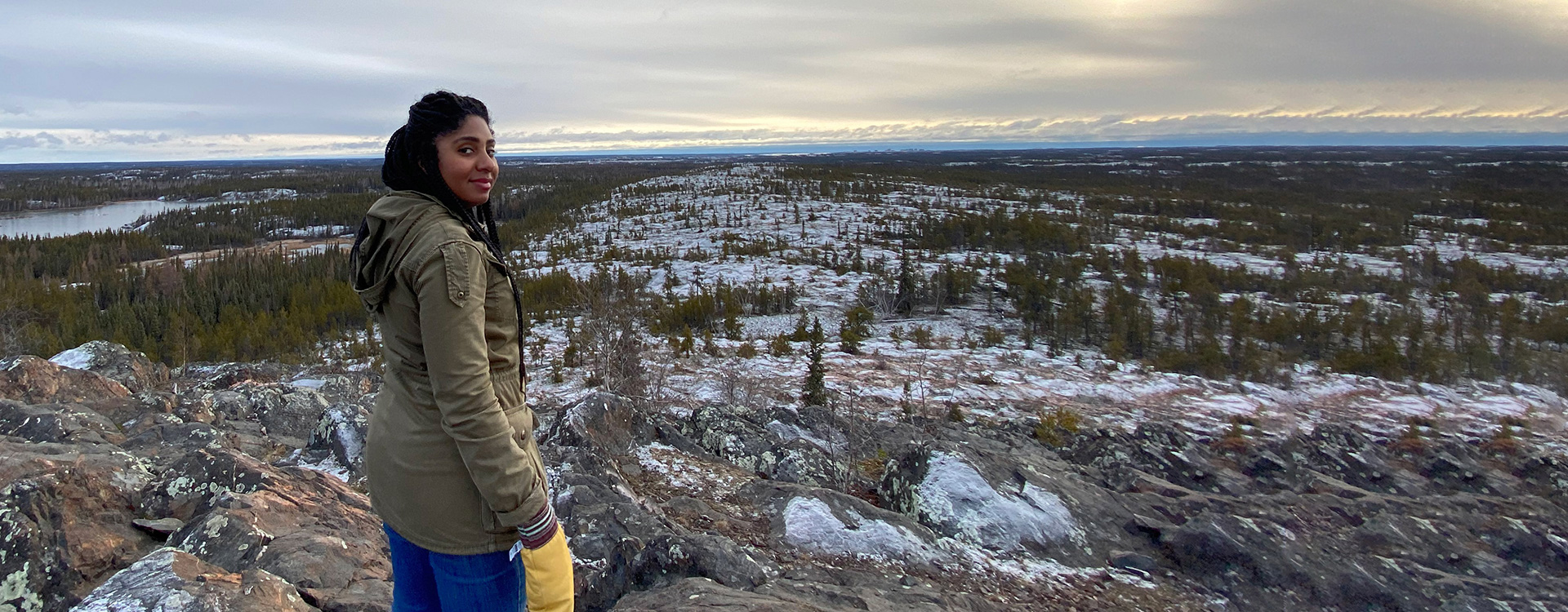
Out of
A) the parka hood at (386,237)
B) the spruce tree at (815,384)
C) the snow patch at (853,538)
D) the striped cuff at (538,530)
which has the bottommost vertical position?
the spruce tree at (815,384)

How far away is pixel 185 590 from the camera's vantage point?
2168 millimetres

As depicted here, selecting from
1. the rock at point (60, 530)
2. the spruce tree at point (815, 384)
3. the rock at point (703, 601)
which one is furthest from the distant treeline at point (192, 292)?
the rock at point (703, 601)

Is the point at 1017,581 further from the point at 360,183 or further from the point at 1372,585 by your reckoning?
the point at 360,183

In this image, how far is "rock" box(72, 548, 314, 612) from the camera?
210 centimetres

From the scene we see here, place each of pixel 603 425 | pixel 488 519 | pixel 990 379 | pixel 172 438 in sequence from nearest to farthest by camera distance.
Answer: pixel 488 519, pixel 172 438, pixel 603 425, pixel 990 379

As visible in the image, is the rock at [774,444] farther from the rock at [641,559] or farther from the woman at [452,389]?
the woman at [452,389]

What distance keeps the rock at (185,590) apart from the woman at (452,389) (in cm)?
100

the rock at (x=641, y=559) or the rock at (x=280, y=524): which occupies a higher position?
the rock at (x=280, y=524)

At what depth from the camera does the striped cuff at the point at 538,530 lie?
1510 millimetres

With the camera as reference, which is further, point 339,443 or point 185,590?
point 339,443

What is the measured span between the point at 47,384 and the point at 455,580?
5.95 meters

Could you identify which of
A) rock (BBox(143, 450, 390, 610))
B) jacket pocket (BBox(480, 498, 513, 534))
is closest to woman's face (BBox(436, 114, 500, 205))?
jacket pocket (BBox(480, 498, 513, 534))

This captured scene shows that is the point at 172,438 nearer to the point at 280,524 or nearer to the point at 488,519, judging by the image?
the point at 280,524

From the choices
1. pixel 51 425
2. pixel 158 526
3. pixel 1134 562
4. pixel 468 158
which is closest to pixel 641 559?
pixel 158 526
